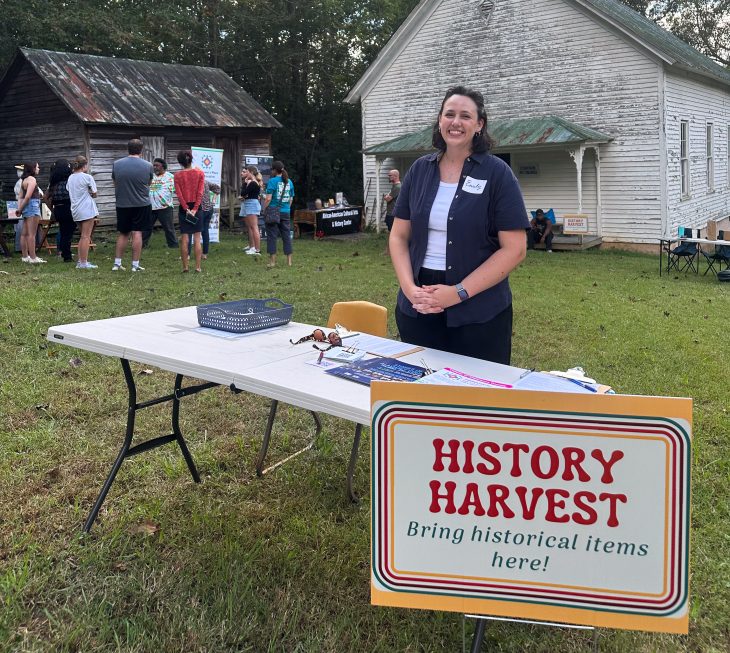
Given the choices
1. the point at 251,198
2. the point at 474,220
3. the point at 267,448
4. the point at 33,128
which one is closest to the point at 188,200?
the point at 251,198

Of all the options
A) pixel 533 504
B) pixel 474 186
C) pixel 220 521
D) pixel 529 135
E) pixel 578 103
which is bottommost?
pixel 220 521

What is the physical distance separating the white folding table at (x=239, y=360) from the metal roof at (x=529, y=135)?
13695 millimetres

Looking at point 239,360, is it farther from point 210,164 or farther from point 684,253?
point 210,164

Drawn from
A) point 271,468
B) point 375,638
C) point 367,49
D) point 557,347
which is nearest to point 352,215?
point 367,49

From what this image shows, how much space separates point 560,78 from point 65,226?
38.7 feet

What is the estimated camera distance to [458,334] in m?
3.12

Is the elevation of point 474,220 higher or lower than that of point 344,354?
higher

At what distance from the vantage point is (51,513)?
129 inches

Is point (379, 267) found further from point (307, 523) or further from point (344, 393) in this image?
point (344, 393)

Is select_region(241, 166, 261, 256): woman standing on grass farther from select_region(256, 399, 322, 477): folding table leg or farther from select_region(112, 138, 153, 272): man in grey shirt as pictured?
select_region(256, 399, 322, 477): folding table leg

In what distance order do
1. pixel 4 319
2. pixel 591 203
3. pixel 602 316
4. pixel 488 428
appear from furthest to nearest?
1. pixel 591 203
2. pixel 602 316
3. pixel 4 319
4. pixel 488 428

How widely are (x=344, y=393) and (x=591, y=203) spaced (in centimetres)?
1638

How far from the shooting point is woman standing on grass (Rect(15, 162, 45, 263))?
11.3 m

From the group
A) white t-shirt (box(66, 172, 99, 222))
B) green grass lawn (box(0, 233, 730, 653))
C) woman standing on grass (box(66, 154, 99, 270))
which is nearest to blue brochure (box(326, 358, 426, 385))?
green grass lawn (box(0, 233, 730, 653))
